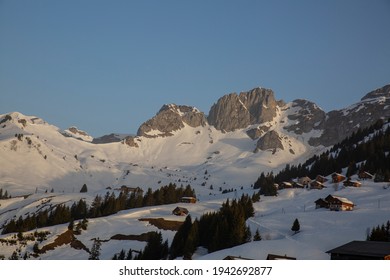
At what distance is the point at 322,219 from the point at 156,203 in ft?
165

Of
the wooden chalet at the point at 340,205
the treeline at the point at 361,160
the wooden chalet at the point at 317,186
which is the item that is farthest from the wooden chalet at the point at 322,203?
the treeline at the point at 361,160

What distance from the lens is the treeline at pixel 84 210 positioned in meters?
82.3

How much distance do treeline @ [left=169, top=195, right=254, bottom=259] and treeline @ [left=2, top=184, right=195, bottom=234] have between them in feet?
105

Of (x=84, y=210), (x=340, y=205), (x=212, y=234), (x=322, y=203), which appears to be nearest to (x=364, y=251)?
(x=212, y=234)

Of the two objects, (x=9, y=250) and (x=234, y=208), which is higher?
(x=234, y=208)

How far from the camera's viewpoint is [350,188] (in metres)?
90.6

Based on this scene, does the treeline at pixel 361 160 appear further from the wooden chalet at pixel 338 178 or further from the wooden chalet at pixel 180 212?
the wooden chalet at pixel 180 212

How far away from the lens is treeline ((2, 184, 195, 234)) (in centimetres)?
8231

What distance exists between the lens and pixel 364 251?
26.7 m

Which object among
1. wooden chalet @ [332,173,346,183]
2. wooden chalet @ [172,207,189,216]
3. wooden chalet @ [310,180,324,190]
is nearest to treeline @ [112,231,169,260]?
wooden chalet @ [172,207,189,216]

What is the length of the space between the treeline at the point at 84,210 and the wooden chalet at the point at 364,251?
5781cm

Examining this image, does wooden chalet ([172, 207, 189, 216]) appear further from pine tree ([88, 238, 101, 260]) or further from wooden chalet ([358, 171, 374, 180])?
wooden chalet ([358, 171, 374, 180])
